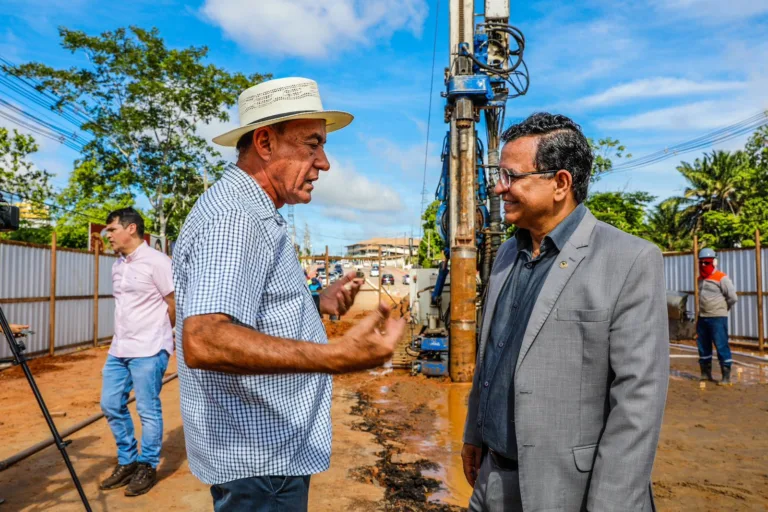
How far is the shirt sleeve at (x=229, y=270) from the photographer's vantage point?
1491 millimetres

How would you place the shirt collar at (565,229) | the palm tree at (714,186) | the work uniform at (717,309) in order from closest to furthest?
the shirt collar at (565,229) → the work uniform at (717,309) → the palm tree at (714,186)

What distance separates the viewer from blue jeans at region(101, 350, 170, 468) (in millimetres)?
4750

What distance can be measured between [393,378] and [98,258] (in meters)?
8.75

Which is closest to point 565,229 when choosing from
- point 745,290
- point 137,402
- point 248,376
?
point 248,376

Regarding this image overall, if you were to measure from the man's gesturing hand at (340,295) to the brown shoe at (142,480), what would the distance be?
3205 millimetres

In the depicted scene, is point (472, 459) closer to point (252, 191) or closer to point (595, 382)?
point (595, 382)

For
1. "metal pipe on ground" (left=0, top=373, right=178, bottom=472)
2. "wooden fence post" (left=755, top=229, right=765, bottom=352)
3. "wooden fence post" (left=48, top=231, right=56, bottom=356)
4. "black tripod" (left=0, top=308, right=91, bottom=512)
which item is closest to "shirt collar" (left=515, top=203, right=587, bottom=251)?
"black tripod" (left=0, top=308, right=91, bottom=512)

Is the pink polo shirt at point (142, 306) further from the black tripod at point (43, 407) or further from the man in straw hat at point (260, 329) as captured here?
the man in straw hat at point (260, 329)

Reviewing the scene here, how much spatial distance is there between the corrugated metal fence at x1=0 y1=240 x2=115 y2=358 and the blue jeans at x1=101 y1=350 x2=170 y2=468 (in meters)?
7.72

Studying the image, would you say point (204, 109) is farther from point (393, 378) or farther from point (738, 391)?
point (738, 391)

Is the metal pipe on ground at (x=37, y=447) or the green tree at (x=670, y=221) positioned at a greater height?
the green tree at (x=670, y=221)

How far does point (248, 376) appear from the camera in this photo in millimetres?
1661

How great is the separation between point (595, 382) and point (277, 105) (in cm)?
146

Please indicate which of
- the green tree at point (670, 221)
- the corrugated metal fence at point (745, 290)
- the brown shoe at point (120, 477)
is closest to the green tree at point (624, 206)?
the corrugated metal fence at point (745, 290)
